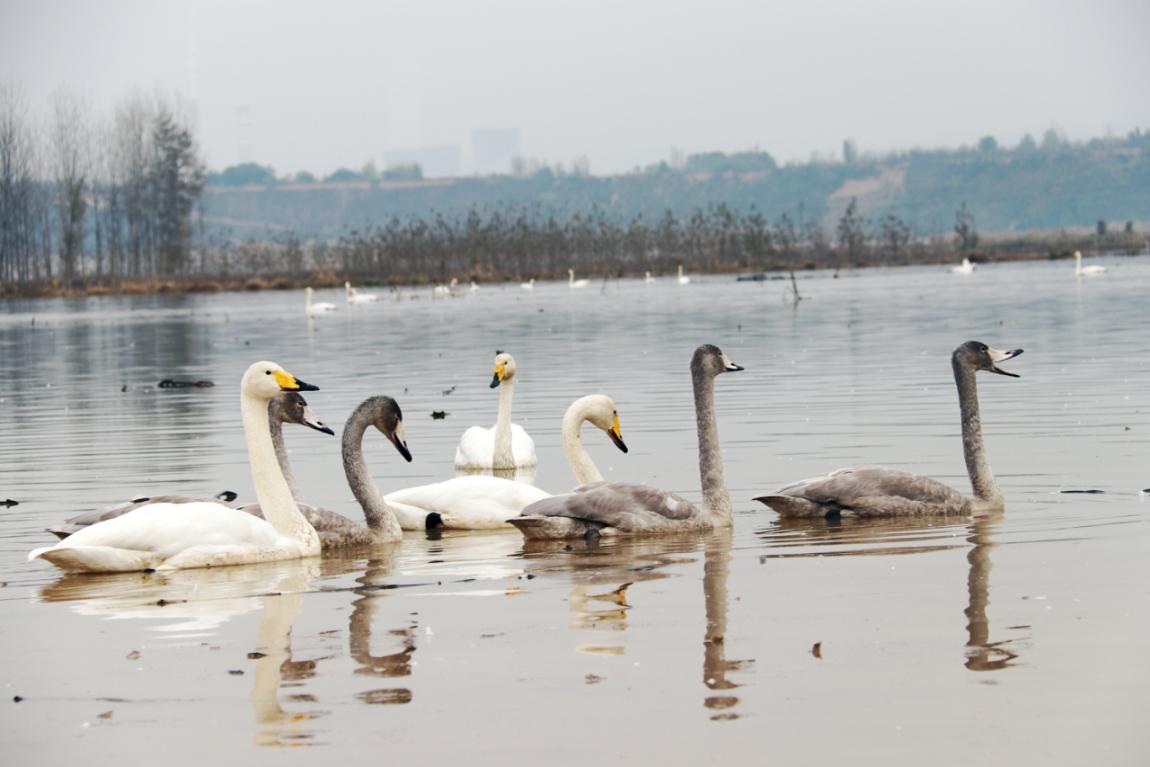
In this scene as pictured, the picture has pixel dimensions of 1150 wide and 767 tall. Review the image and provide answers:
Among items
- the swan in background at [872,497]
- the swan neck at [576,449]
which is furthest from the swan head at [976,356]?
the swan neck at [576,449]

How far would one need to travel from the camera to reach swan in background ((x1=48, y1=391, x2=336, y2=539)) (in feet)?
36.2

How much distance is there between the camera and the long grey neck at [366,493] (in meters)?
11.2

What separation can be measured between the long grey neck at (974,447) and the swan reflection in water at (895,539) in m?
0.21

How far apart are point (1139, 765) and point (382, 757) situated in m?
2.38

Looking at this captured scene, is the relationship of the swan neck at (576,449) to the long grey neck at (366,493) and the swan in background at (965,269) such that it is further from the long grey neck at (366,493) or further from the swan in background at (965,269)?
the swan in background at (965,269)

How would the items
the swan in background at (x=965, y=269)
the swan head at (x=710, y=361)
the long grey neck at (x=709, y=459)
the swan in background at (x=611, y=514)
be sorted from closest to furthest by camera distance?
1. the swan in background at (x=611, y=514)
2. the long grey neck at (x=709, y=459)
3. the swan head at (x=710, y=361)
4. the swan in background at (x=965, y=269)

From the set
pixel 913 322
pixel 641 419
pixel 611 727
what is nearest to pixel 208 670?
pixel 611 727

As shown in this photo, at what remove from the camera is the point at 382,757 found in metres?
5.85

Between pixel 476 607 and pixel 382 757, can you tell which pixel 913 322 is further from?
pixel 382 757

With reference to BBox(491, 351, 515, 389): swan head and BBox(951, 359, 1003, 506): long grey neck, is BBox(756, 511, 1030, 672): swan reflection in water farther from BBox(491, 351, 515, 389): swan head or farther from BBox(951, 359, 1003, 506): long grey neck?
BBox(491, 351, 515, 389): swan head

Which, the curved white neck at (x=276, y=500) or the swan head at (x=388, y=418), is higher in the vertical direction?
the swan head at (x=388, y=418)

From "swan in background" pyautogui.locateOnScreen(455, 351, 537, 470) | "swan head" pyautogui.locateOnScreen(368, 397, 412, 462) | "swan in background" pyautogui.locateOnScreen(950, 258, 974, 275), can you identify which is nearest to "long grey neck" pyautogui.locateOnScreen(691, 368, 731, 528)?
"swan head" pyautogui.locateOnScreen(368, 397, 412, 462)

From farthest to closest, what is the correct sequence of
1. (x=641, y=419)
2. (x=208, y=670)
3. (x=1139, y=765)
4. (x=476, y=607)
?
(x=641, y=419)
(x=476, y=607)
(x=208, y=670)
(x=1139, y=765)

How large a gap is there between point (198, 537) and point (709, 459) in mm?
3248
